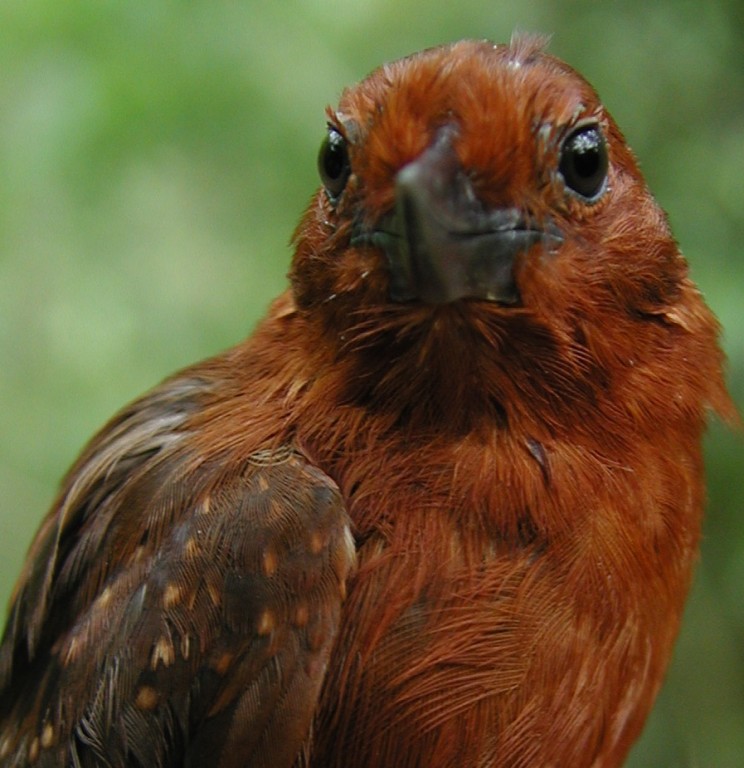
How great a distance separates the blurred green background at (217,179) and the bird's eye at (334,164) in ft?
5.01

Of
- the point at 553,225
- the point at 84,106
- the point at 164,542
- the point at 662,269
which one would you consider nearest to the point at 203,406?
the point at 164,542

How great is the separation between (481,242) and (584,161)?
0.34 m

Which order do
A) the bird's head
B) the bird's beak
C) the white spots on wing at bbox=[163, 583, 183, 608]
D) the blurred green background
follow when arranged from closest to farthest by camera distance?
the bird's beak
the bird's head
the white spots on wing at bbox=[163, 583, 183, 608]
the blurred green background

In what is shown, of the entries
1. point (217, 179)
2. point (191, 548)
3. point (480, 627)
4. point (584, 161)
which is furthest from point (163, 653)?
point (217, 179)

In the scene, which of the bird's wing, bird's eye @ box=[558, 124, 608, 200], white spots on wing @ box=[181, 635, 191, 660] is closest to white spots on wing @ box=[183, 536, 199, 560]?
the bird's wing

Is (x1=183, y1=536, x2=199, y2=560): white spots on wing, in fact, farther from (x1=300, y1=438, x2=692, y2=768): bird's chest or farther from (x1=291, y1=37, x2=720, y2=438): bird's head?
(x1=291, y1=37, x2=720, y2=438): bird's head

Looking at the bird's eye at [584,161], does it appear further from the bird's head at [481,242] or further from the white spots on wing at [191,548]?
the white spots on wing at [191,548]

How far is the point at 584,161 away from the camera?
1.83 m

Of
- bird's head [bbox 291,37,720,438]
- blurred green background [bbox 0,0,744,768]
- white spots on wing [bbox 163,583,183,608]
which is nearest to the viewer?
bird's head [bbox 291,37,720,438]

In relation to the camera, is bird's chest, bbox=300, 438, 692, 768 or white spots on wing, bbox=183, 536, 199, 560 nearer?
bird's chest, bbox=300, 438, 692, 768

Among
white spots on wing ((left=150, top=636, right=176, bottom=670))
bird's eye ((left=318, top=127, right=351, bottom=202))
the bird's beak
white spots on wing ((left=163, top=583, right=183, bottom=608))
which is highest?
bird's eye ((left=318, top=127, right=351, bottom=202))

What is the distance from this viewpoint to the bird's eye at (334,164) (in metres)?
1.88

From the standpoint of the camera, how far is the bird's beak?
5.05ft

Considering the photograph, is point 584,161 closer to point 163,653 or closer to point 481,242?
point 481,242
